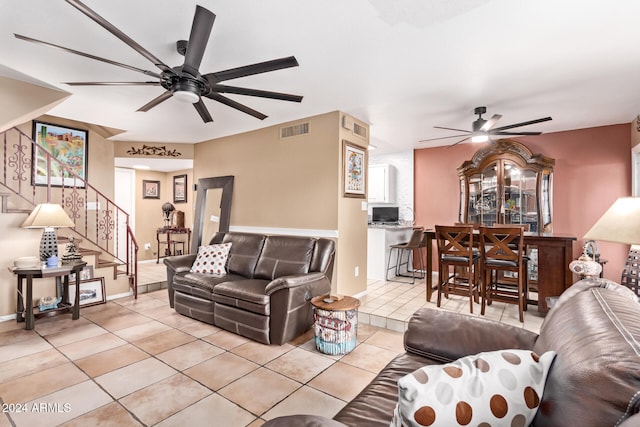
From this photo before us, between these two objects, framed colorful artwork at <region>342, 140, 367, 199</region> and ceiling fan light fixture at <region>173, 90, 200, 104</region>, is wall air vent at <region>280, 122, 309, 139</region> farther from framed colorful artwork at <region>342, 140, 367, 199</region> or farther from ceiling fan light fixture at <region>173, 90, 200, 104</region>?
ceiling fan light fixture at <region>173, 90, 200, 104</region>

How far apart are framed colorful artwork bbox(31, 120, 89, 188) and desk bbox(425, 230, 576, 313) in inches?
230

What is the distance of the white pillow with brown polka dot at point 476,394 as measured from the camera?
2.89ft

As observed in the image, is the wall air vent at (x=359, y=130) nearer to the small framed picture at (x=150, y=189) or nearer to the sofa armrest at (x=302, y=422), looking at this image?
the sofa armrest at (x=302, y=422)

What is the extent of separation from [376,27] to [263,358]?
2809 mm

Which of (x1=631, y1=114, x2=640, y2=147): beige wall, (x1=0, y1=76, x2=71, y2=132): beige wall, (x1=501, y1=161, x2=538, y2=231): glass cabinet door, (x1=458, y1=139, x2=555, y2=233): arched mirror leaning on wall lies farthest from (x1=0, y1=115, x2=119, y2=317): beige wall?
(x1=631, y1=114, x2=640, y2=147): beige wall

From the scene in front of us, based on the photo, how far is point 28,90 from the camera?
3242 millimetres

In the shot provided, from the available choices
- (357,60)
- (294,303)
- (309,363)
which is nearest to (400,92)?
(357,60)

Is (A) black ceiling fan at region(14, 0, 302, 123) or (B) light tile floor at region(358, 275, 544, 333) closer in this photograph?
(A) black ceiling fan at region(14, 0, 302, 123)

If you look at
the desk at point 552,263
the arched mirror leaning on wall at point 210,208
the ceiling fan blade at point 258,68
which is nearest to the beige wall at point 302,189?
the arched mirror leaning on wall at point 210,208

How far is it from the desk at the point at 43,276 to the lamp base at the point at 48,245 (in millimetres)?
196

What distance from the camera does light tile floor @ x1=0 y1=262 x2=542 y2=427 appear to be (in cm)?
202

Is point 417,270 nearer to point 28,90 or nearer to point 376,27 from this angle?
point 376,27

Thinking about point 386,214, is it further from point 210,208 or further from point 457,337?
point 457,337

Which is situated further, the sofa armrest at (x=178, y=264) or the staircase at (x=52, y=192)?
the staircase at (x=52, y=192)
